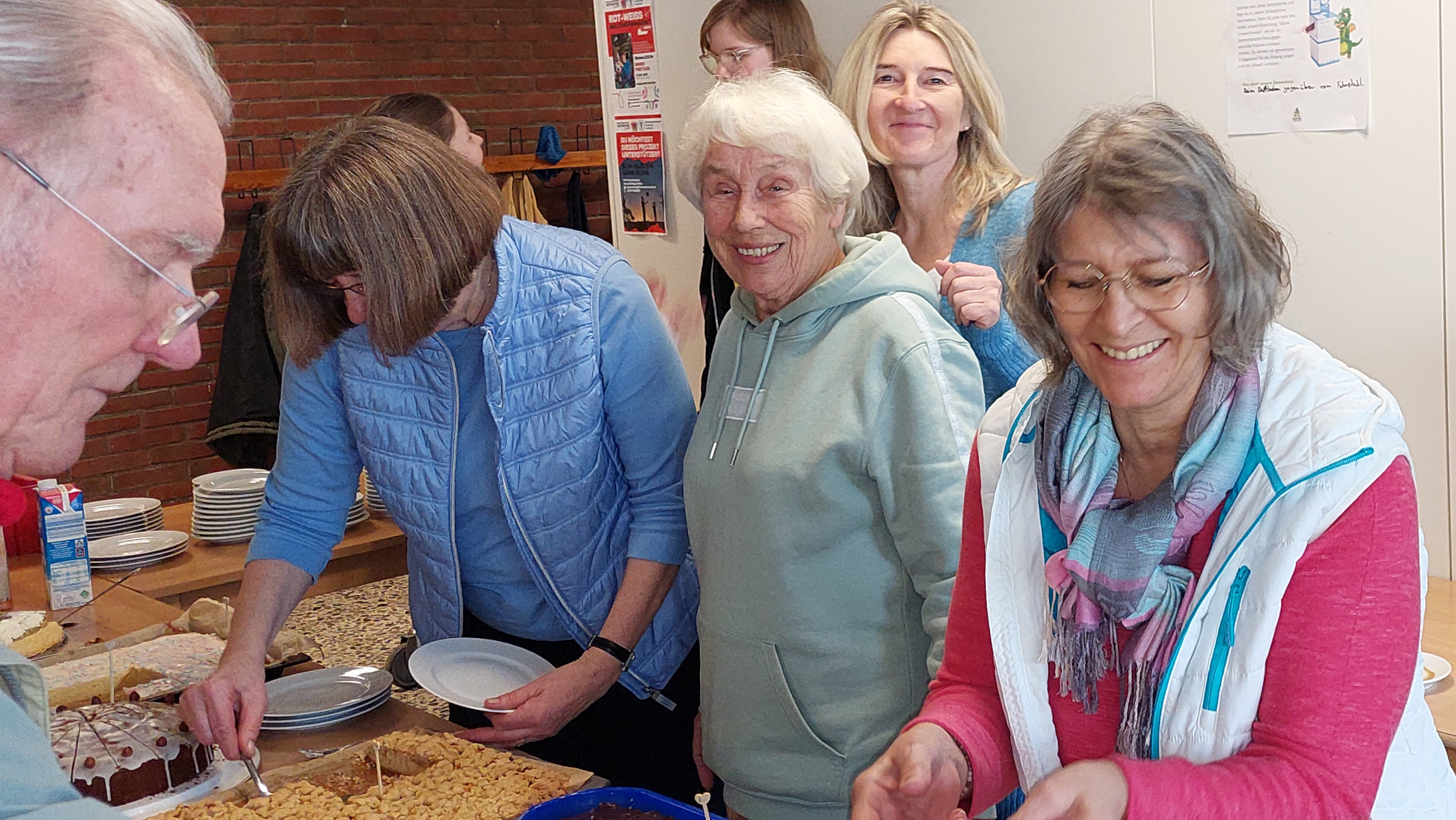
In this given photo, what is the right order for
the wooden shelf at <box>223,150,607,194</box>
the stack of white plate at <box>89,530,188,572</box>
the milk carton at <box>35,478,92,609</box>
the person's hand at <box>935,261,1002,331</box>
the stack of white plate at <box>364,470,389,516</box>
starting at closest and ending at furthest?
the person's hand at <box>935,261,1002,331</box>, the milk carton at <box>35,478,92,609</box>, the stack of white plate at <box>89,530,188,572</box>, the stack of white plate at <box>364,470,389,516</box>, the wooden shelf at <box>223,150,607,194</box>

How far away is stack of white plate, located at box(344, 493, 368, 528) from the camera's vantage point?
3391mm

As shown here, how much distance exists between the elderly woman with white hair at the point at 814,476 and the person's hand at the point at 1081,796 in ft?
1.59

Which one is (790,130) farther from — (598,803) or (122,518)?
(122,518)

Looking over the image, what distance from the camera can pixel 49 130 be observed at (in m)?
0.70

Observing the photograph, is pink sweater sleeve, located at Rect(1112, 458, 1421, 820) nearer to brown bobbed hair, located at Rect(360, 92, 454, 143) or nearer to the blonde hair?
the blonde hair

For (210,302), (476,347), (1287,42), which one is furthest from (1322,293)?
(210,302)

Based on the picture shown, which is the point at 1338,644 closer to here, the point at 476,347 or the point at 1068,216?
the point at 1068,216

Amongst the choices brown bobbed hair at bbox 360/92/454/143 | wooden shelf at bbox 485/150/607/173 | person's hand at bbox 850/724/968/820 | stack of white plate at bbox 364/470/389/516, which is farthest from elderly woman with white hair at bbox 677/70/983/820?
wooden shelf at bbox 485/150/607/173

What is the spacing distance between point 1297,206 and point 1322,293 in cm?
18

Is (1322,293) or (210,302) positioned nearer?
(210,302)

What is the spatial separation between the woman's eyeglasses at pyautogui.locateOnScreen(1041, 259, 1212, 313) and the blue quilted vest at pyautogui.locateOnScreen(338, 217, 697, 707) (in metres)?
0.84

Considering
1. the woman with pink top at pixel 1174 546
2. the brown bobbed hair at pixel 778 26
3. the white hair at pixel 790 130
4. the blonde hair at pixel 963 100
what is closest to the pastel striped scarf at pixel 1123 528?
the woman with pink top at pixel 1174 546

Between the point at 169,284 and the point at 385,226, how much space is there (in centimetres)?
96

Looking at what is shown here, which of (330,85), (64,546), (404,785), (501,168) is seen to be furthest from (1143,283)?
(330,85)
